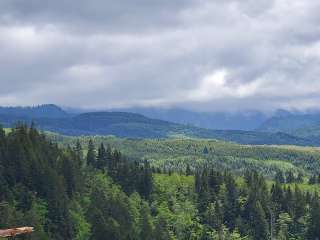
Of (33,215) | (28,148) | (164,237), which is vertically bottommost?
(164,237)

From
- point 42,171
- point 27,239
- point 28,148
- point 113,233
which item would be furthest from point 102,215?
point 27,239

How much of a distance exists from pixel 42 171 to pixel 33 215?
31.8 m

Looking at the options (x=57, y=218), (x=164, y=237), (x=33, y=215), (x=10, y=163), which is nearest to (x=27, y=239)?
(x=33, y=215)

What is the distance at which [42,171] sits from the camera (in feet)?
554

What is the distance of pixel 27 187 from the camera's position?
165m

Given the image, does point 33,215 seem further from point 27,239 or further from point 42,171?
point 42,171

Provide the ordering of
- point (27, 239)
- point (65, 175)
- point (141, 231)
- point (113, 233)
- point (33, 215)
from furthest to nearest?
point (65, 175), point (141, 231), point (113, 233), point (33, 215), point (27, 239)

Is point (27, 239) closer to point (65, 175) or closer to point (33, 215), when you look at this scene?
point (33, 215)

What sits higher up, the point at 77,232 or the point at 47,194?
the point at 47,194

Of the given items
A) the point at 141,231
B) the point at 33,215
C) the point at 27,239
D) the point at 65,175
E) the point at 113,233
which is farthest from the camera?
the point at 65,175

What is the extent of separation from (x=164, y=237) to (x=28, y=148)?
1912 inches

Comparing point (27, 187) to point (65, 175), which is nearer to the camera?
point (27, 187)

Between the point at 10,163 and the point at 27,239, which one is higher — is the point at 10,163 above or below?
above

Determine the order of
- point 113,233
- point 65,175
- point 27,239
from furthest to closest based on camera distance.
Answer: point 65,175 < point 113,233 < point 27,239
